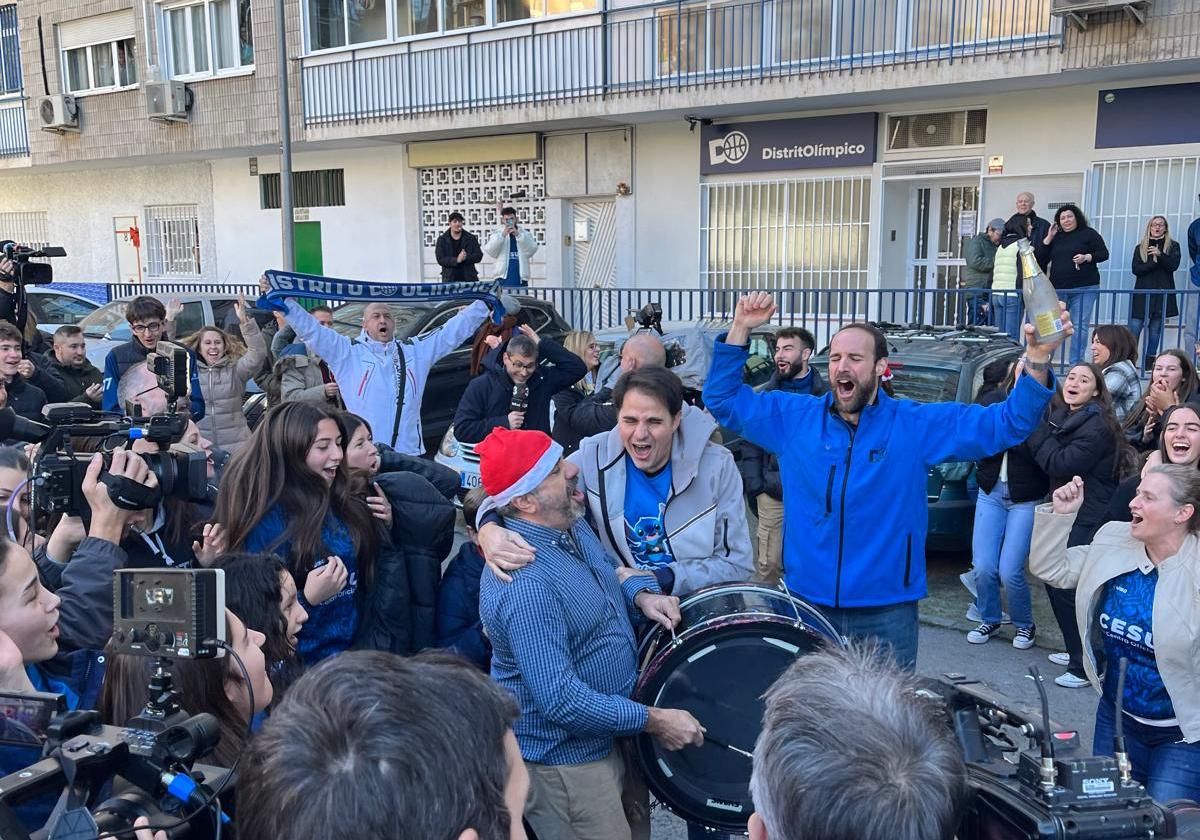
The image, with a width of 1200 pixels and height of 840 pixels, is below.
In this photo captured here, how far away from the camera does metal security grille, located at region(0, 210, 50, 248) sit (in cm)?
2586

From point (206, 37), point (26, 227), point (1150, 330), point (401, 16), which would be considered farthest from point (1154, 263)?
point (26, 227)

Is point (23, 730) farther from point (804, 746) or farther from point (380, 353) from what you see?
point (380, 353)

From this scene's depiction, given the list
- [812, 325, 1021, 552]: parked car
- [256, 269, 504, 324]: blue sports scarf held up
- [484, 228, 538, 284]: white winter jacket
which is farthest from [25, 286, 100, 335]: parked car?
[812, 325, 1021, 552]: parked car

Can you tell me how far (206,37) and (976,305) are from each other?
1670cm

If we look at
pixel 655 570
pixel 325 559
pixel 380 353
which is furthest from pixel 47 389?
pixel 655 570

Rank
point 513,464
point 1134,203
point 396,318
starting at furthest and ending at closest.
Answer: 1. point 1134,203
2. point 396,318
3. point 513,464

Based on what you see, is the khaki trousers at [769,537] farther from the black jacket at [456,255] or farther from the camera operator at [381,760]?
the black jacket at [456,255]

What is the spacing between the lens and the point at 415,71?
18.0 m

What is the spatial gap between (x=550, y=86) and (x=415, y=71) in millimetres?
2972

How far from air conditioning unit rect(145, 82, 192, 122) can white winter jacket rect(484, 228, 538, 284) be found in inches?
349

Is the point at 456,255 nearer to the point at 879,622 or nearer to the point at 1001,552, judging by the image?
the point at 1001,552

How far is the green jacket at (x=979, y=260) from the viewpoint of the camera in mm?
12828

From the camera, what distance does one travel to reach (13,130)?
24.3 m

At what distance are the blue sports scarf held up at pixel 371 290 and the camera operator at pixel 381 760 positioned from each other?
4.87 meters
